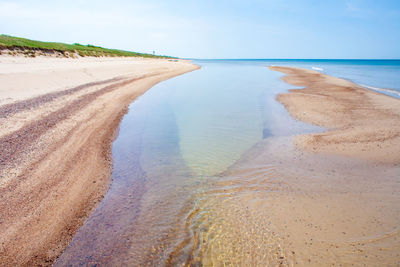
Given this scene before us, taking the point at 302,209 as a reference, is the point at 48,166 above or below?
above

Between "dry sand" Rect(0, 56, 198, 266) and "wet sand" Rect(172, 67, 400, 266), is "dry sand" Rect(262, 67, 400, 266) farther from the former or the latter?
"dry sand" Rect(0, 56, 198, 266)

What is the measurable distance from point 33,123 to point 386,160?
13.0m

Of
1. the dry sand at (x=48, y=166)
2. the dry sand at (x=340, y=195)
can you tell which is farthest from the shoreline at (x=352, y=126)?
the dry sand at (x=48, y=166)

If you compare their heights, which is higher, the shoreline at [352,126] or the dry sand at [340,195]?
the shoreline at [352,126]

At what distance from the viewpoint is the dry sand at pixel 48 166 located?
12.4ft

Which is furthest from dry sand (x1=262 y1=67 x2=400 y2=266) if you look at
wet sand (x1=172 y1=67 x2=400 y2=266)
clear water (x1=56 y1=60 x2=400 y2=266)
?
clear water (x1=56 y1=60 x2=400 y2=266)

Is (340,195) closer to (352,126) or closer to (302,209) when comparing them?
(302,209)

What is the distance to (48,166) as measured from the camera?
5.81 m

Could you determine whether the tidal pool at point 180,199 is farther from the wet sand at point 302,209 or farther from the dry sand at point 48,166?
the dry sand at point 48,166

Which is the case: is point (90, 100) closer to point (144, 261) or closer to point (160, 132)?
point (160, 132)

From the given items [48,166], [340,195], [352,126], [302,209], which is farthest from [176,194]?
[352,126]

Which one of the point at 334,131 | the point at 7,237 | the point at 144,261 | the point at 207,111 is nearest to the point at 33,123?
the point at 7,237

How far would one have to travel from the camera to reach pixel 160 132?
383 inches

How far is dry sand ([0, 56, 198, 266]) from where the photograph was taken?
3.78 m
